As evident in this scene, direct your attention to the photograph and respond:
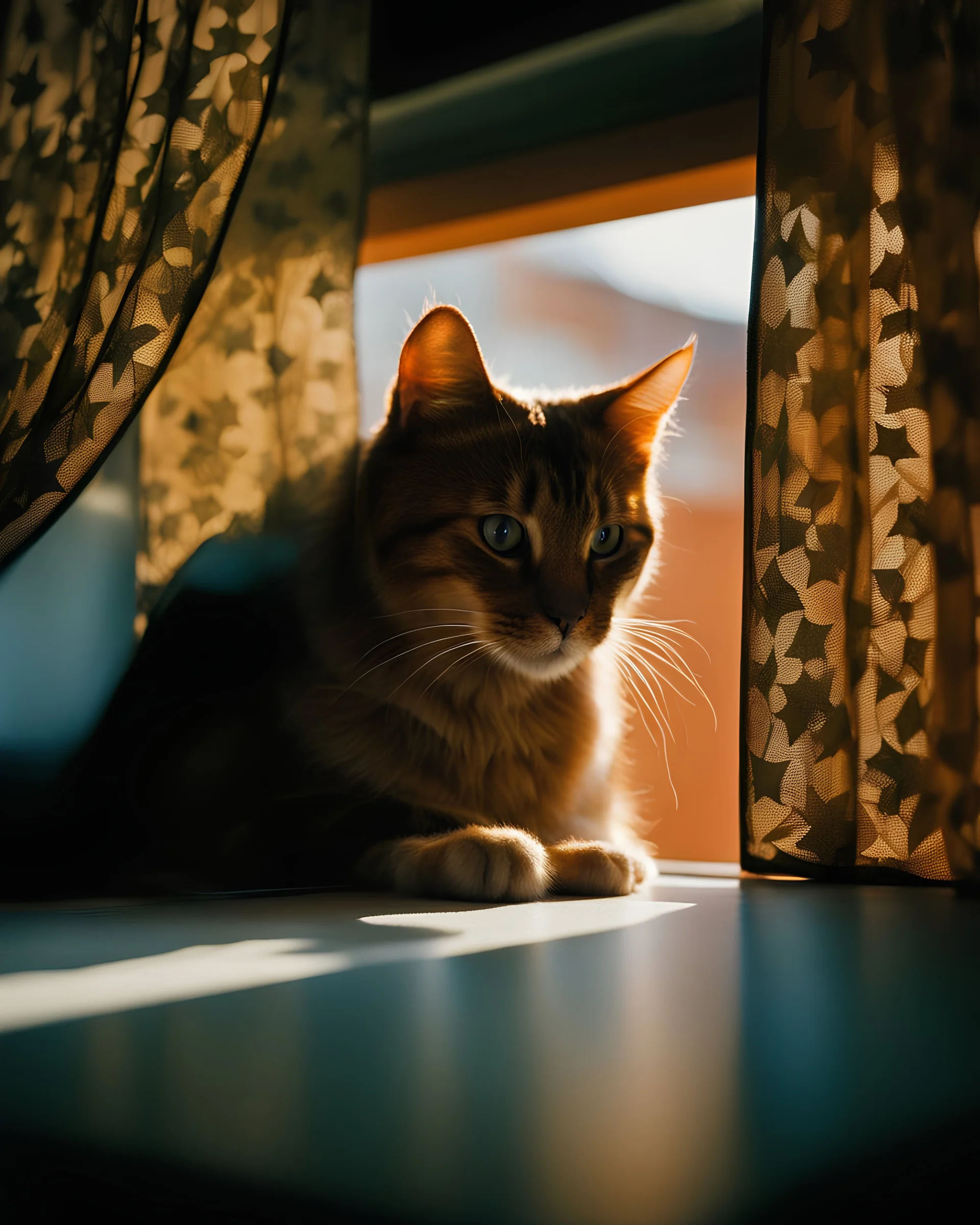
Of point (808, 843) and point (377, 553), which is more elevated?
point (377, 553)

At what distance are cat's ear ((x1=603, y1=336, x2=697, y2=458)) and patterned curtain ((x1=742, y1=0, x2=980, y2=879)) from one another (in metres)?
0.13

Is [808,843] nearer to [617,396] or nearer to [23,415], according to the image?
[617,396]

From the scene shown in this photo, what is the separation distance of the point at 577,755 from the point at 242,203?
117 cm

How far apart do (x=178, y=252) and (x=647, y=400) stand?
2.47 feet

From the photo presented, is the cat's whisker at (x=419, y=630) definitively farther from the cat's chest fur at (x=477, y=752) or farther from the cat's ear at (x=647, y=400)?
the cat's ear at (x=647, y=400)

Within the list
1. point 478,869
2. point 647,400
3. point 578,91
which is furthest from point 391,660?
point 578,91

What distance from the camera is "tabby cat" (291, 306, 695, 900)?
1.34 m

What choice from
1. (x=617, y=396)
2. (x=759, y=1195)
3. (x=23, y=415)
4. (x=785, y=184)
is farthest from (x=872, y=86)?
(x=759, y=1195)

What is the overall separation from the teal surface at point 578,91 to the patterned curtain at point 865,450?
395 mm

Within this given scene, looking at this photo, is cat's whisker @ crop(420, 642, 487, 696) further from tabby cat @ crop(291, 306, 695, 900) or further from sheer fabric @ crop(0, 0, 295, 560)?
sheer fabric @ crop(0, 0, 295, 560)

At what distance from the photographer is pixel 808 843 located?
4.29ft

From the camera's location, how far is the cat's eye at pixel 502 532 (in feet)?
4.53

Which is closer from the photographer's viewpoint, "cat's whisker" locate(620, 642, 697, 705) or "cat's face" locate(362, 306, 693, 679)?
Result: "cat's face" locate(362, 306, 693, 679)

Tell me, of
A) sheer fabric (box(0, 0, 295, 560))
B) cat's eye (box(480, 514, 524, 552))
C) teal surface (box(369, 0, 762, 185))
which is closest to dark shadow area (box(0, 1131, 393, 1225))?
cat's eye (box(480, 514, 524, 552))
